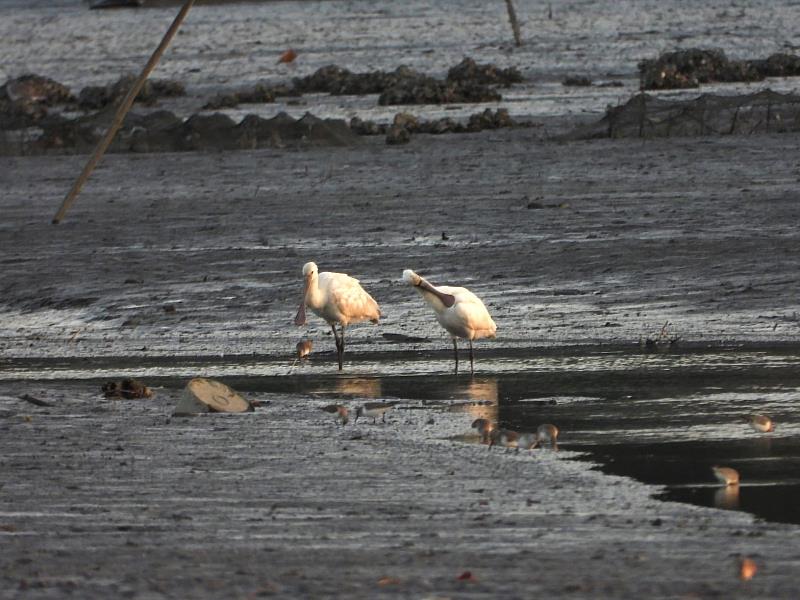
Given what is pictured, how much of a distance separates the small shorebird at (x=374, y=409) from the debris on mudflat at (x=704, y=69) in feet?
76.5

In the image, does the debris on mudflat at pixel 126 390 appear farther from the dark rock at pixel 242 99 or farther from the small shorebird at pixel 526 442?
the dark rock at pixel 242 99

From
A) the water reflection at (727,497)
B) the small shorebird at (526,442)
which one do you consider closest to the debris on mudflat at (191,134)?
the small shorebird at (526,442)

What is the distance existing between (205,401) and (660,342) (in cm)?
391

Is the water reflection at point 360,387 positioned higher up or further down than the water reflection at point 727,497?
further down

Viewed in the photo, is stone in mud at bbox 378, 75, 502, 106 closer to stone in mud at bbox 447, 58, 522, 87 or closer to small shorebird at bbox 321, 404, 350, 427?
stone in mud at bbox 447, 58, 522, 87

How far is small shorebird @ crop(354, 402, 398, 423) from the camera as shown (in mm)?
10900

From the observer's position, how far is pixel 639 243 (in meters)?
17.6

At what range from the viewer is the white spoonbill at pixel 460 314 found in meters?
12.9

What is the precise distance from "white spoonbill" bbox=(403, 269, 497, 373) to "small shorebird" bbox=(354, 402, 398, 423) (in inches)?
63.3

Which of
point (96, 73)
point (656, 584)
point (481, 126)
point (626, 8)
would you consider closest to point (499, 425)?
point (656, 584)

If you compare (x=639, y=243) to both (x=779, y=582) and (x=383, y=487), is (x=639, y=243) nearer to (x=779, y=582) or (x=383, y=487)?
(x=383, y=487)

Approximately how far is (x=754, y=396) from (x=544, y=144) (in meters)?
14.7

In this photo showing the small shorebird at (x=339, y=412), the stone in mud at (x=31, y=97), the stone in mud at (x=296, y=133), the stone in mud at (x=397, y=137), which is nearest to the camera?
the small shorebird at (x=339, y=412)

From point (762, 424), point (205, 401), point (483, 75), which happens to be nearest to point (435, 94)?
point (483, 75)
